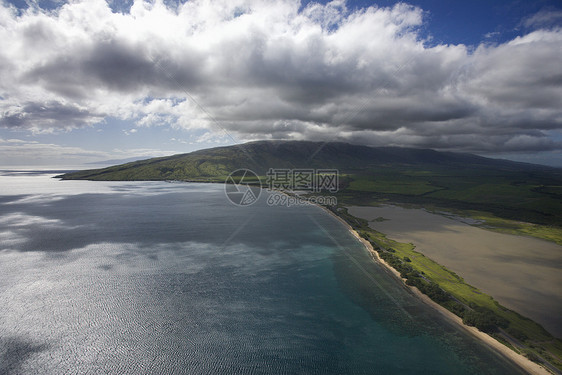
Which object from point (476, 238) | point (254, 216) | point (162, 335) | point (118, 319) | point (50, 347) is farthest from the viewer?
point (254, 216)

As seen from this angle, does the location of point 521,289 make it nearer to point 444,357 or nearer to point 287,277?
point 444,357

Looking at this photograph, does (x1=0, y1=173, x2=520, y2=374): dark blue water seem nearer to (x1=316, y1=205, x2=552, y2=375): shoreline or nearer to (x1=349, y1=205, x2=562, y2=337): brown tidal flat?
(x1=316, y1=205, x2=552, y2=375): shoreline

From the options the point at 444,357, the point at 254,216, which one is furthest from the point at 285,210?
the point at 444,357

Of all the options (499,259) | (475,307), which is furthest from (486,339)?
(499,259)

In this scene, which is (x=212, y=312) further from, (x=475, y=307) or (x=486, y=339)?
(x=475, y=307)

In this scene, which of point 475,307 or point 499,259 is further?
point 499,259

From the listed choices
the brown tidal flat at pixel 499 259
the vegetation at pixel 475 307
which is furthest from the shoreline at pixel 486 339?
the brown tidal flat at pixel 499 259
